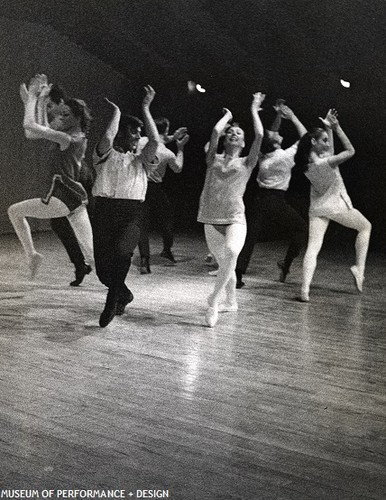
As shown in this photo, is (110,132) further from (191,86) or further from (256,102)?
(191,86)

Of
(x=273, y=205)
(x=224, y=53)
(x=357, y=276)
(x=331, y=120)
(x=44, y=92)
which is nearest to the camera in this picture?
(x=331, y=120)

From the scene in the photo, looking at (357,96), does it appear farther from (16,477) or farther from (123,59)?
(16,477)

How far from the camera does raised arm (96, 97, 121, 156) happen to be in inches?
155

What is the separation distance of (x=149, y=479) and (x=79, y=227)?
3311 mm

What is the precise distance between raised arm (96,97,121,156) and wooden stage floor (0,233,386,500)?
3.47 ft

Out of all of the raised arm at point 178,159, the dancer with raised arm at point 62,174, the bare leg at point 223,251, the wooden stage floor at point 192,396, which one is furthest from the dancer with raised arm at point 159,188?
the bare leg at point 223,251

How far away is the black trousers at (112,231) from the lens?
4.07 metres

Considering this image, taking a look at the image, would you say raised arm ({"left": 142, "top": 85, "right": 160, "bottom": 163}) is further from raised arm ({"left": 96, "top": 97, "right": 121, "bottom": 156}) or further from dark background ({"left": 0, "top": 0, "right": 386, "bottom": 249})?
dark background ({"left": 0, "top": 0, "right": 386, "bottom": 249})

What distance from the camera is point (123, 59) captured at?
764 centimetres

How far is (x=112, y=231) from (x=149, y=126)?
2.23 feet

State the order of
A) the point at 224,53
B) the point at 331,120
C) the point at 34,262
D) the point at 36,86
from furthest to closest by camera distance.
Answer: the point at 224,53 < the point at 34,262 < the point at 36,86 < the point at 331,120

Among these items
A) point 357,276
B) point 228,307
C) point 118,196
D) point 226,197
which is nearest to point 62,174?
point 118,196

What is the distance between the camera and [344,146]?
490cm

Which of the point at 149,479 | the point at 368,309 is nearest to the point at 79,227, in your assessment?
the point at 368,309
